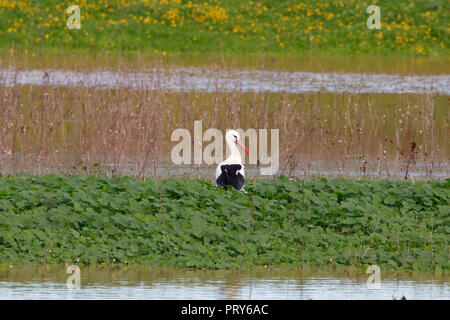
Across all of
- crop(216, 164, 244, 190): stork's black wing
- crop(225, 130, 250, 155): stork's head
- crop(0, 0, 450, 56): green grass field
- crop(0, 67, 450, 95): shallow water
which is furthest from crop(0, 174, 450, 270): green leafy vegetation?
crop(0, 0, 450, 56): green grass field

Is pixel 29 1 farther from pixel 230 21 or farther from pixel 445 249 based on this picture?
pixel 445 249

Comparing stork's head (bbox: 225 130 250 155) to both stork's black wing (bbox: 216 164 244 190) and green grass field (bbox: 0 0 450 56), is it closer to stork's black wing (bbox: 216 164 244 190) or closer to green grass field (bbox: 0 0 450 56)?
stork's black wing (bbox: 216 164 244 190)

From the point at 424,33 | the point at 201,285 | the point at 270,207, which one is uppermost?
the point at 424,33

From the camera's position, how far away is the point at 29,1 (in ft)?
125

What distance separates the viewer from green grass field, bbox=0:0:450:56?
Result: 35719mm

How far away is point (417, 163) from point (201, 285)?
8.34 metres

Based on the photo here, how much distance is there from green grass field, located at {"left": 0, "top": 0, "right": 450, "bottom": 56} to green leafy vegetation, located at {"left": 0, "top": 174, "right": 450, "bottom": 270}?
24.4m

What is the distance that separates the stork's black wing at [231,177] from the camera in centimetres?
1115

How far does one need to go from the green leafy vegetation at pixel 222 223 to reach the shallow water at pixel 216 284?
0.19 meters

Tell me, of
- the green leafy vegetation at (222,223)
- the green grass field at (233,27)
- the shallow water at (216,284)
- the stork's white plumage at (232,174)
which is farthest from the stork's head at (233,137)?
the green grass field at (233,27)

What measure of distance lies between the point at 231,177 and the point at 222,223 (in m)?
1.43

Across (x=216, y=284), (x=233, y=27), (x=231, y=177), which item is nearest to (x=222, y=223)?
(x=231, y=177)

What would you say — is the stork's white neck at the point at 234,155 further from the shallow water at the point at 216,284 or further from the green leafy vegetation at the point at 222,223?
the shallow water at the point at 216,284

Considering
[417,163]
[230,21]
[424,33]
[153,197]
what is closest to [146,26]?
[230,21]
